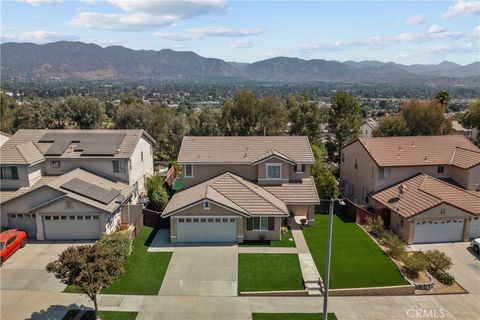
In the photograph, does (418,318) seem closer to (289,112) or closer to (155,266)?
(155,266)

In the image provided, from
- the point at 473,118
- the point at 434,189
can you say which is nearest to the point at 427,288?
the point at 434,189

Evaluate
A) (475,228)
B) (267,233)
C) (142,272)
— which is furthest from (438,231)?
(142,272)

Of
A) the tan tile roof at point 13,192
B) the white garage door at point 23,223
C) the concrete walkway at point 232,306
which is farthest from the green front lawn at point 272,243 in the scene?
the tan tile roof at point 13,192

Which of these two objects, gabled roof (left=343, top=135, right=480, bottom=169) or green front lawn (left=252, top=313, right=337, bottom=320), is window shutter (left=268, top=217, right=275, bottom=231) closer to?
green front lawn (left=252, top=313, right=337, bottom=320)

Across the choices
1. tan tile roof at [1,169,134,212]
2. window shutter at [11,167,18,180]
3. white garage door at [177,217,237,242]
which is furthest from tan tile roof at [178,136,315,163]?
window shutter at [11,167,18,180]

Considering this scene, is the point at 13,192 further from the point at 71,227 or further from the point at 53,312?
the point at 53,312

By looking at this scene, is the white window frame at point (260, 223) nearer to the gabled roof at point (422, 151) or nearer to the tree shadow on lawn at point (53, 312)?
the gabled roof at point (422, 151)
